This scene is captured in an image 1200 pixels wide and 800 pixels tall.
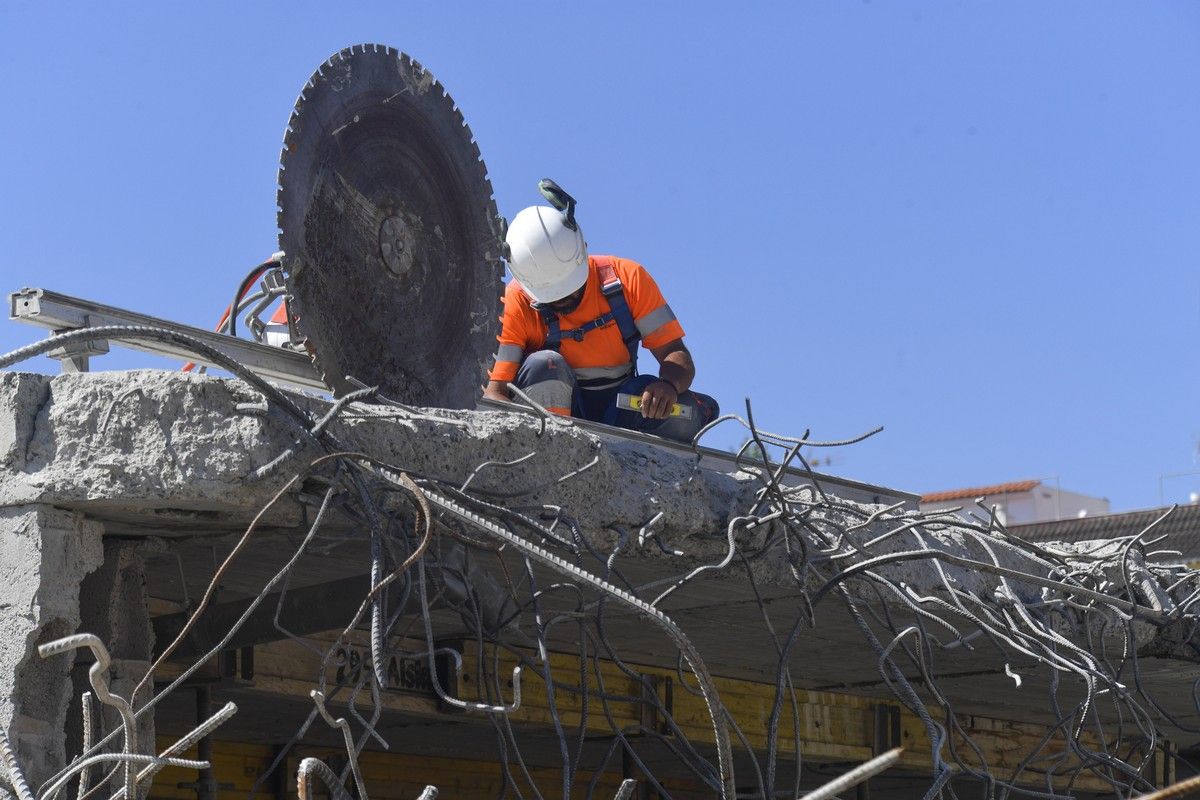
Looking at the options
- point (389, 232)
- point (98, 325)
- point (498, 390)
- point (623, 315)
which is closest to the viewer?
point (98, 325)

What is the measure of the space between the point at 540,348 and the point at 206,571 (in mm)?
3104

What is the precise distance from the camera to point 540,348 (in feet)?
26.1

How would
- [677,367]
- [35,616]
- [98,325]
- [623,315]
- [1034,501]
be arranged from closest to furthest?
[35,616]
[98,325]
[677,367]
[623,315]
[1034,501]

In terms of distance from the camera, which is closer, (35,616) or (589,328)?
(35,616)

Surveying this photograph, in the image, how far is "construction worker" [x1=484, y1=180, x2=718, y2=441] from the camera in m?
7.46

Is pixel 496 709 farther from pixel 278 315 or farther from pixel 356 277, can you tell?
pixel 278 315

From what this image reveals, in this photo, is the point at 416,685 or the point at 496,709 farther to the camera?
the point at 416,685

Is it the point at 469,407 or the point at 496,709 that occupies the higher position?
the point at 469,407

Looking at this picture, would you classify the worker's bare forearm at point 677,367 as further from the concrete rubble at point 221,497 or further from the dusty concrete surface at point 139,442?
the dusty concrete surface at point 139,442

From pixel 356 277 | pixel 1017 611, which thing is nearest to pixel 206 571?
pixel 356 277

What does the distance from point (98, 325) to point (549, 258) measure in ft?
11.7

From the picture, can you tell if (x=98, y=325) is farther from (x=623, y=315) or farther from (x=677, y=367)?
(x=623, y=315)

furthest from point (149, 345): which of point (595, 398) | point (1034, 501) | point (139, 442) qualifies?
point (1034, 501)

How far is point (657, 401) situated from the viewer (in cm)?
730
